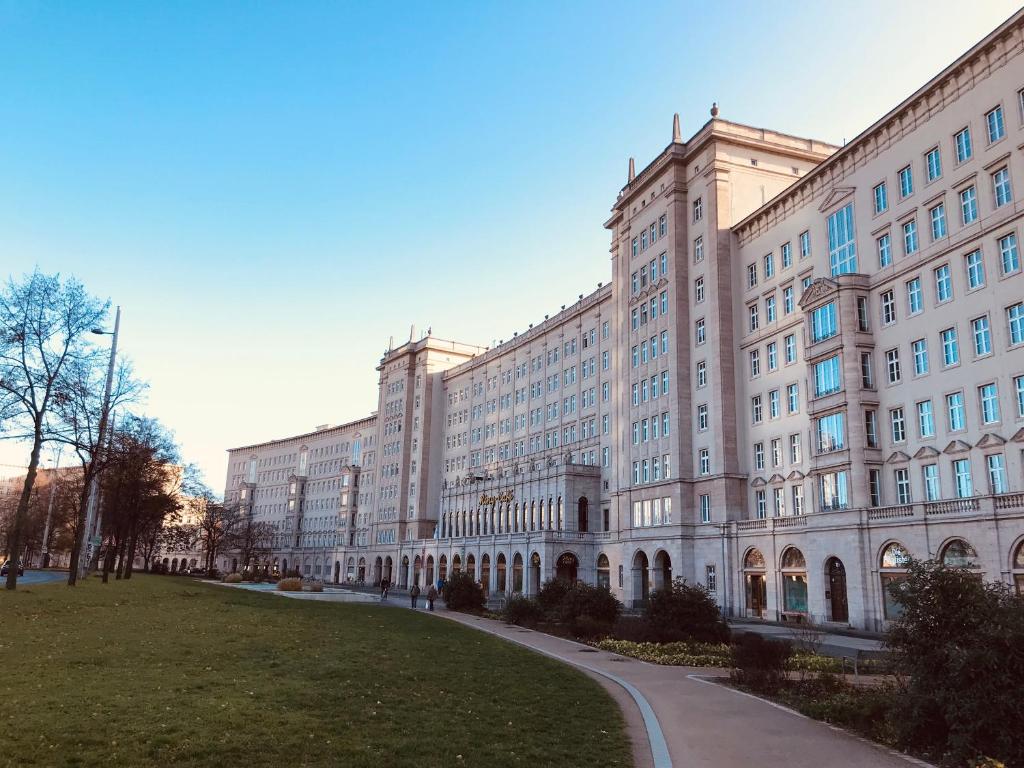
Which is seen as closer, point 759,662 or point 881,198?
point 759,662

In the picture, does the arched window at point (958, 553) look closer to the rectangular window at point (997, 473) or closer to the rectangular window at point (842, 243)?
the rectangular window at point (997, 473)

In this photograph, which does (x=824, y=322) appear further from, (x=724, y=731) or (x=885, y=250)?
(x=724, y=731)

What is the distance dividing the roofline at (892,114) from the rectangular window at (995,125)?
3222 millimetres

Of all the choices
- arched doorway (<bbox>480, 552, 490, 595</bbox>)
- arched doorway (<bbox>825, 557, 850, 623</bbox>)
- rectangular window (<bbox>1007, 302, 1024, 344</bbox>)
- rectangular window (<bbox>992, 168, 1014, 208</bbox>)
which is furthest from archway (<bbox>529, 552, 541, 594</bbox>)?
rectangular window (<bbox>992, 168, 1014, 208</bbox>)

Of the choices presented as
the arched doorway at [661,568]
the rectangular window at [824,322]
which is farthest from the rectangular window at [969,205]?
the arched doorway at [661,568]

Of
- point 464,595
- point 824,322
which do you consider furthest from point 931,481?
point 464,595

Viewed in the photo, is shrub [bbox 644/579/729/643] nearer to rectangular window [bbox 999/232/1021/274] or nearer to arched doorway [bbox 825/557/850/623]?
arched doorway [bbox 825/557/850/623]

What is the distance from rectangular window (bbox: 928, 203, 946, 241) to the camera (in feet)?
127

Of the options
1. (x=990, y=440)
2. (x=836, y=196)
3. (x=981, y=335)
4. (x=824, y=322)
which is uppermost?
(x=836, y=196)

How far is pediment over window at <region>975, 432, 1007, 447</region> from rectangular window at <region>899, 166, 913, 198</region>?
14.0 metres

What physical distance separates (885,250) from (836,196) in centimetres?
560

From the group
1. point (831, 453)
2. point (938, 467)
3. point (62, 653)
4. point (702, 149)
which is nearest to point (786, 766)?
point (62, 653)

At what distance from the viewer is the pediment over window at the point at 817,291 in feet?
143

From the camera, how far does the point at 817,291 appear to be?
146 ft
